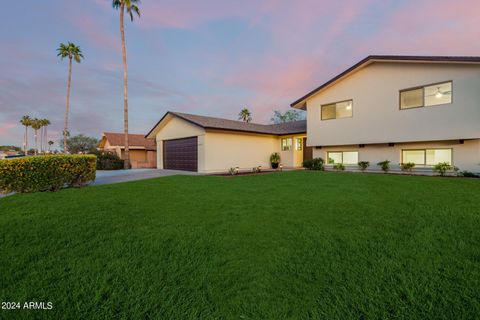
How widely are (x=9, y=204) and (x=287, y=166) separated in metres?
15.9

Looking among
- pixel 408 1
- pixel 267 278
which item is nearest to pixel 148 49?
pixel 408 1

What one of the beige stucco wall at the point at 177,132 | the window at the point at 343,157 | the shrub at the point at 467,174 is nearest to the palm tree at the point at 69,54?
the beige stucco wall at the point at 177,132

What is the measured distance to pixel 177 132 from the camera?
16531 mm

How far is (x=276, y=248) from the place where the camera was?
9.83 ft

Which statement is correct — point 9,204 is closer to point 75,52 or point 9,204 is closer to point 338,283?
point 338,283

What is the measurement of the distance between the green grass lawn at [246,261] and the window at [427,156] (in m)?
7.74

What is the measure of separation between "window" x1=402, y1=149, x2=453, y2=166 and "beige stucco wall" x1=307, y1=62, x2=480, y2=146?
1.11 metres

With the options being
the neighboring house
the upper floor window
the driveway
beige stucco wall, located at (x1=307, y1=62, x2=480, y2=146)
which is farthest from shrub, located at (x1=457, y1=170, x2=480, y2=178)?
the neighboring house

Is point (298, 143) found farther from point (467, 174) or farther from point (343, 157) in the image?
point (467, 174)

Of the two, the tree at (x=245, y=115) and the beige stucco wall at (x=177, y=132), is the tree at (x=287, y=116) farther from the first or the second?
the beige stucco wall at (x=177, y=132)

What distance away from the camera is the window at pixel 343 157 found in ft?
43.4

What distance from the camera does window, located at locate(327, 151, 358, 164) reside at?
13.2m

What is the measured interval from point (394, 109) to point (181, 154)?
14905 mm

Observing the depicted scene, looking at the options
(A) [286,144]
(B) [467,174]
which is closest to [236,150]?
(A) [286,144]
